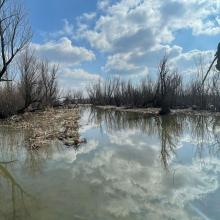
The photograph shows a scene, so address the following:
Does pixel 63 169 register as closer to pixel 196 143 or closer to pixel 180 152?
pixel 180 152

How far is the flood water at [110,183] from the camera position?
4.79 metres

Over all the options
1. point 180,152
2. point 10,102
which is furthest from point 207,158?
point 10,102

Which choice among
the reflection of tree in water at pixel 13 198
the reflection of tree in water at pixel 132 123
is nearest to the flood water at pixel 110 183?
the reflection of tree in water at pixel 13 198

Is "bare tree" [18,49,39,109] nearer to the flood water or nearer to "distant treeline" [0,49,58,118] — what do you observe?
"distant treeline" [0,49,58,118]

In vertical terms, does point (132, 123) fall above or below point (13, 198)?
above

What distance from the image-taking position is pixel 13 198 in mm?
5496

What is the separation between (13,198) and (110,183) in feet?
6.30

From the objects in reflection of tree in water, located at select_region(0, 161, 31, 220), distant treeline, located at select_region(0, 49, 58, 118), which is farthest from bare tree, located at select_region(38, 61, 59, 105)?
reflection of tree in water, located at select_region(0, 161, 31, 220)

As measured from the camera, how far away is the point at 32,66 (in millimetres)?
31391

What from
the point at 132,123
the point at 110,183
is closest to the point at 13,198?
the point at 110,183

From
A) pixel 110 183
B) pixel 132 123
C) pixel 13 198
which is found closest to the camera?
pixel 13 198

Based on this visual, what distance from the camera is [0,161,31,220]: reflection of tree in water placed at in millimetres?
4734

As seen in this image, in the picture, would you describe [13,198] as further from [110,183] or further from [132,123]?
[132,123]

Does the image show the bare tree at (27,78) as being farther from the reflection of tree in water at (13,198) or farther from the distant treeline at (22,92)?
the reflection of tree in water at (13,198)
